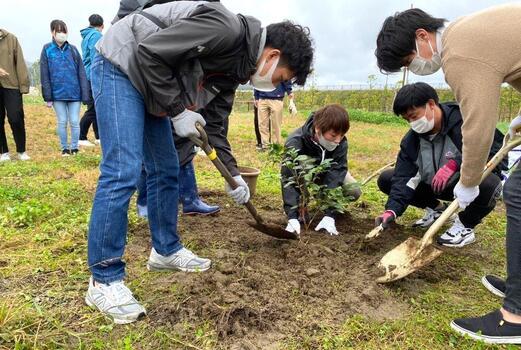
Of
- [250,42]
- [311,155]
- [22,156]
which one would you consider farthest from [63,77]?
[250,42]

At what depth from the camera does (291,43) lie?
2.12m

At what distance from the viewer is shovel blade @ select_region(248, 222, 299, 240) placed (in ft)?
9.44

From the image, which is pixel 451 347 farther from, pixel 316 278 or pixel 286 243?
pixel 286 243

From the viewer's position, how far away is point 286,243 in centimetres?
297

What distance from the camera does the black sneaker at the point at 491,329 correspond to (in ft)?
6.35

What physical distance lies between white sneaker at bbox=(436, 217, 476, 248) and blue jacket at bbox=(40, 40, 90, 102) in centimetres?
532

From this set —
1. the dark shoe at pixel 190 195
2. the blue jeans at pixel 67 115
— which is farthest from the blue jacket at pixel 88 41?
the dark shoe at pixel 190 195

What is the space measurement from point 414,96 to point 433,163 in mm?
569

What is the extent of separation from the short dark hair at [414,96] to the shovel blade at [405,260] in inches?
39.4

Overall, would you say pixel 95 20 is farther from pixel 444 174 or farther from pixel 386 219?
pixel 444 174

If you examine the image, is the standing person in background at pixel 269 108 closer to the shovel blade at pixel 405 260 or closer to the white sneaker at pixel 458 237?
the white sneaker at pixel 458 237

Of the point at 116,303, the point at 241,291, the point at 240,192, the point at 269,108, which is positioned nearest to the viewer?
the point at 116,303

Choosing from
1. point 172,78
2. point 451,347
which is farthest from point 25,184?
point 451,347

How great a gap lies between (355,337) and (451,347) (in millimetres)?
445
